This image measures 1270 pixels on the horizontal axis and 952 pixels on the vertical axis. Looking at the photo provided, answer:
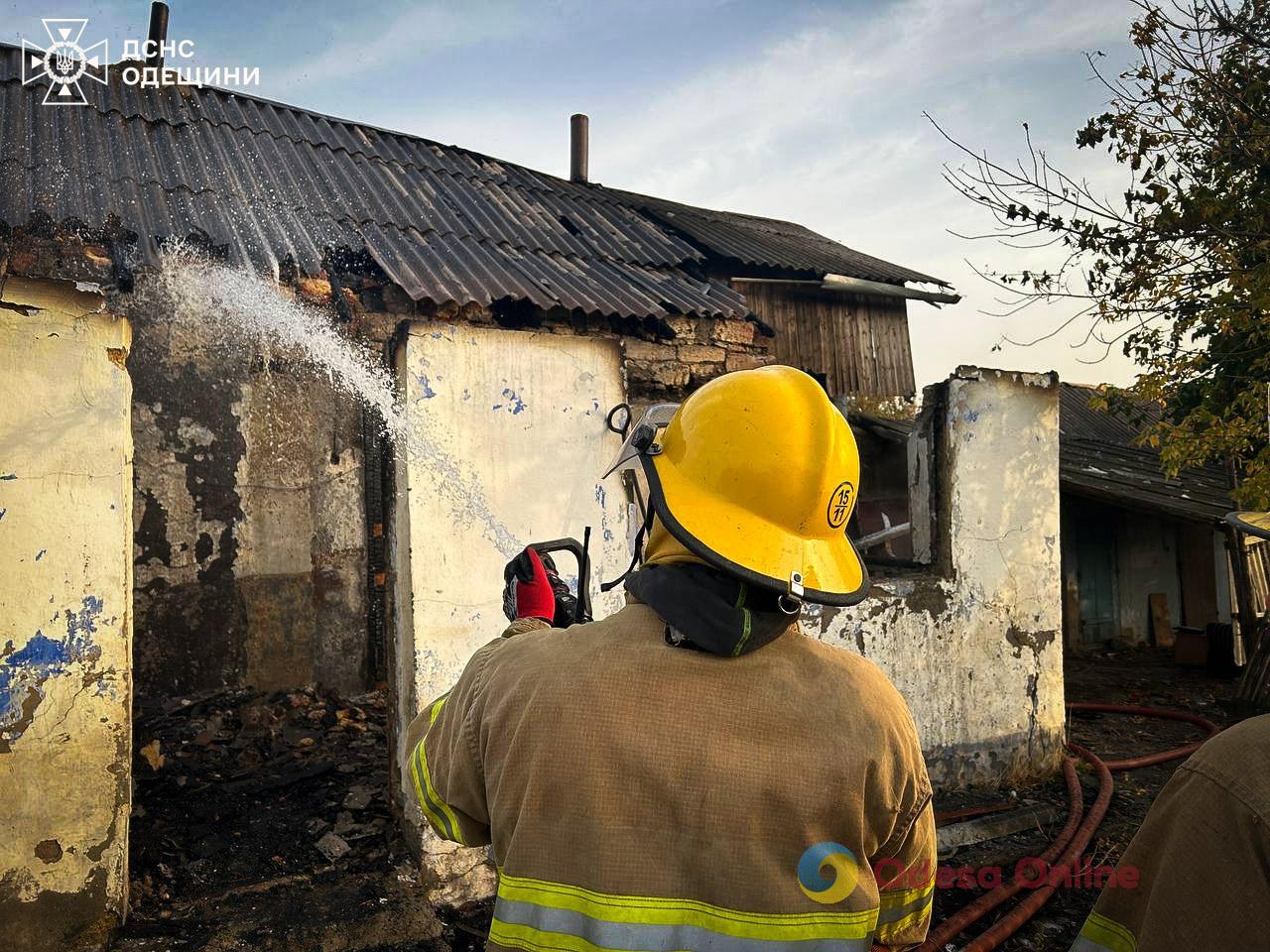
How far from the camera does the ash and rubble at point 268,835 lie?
3.68m

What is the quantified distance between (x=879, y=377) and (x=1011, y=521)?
843 centimetres

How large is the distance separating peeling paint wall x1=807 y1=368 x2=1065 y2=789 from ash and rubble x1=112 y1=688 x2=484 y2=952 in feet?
9.95

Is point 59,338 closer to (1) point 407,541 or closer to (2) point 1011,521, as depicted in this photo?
(1) point 407,541

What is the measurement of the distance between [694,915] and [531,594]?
741mm

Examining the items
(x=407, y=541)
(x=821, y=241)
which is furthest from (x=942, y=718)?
(x=821, y=241)

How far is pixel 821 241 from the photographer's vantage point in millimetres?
14203

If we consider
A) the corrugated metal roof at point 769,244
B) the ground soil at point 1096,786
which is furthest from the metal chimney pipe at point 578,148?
the ground soil at point 1096,786

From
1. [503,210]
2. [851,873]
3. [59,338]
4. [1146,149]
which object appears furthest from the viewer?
[503,210]

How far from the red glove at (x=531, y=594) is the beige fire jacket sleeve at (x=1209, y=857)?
1144 millimetres

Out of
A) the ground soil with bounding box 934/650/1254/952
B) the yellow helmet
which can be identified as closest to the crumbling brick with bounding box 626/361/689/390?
the ground soil with bounding box 934/650/1254/952

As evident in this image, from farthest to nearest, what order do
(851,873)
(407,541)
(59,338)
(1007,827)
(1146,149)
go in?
(1146,149)
(1007,827)
(407,541)
(59,338)
(851,873)

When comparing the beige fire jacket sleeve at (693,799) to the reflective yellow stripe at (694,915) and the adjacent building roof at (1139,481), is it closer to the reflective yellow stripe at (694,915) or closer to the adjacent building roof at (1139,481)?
the reflective yellow stripe at (694,915)

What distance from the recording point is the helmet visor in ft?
5.47

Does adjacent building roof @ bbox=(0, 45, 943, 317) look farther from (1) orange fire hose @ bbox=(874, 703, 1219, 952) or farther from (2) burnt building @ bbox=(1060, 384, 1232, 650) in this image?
(2) burnt building @ bbox=(1060, 384, 1232, 650)
